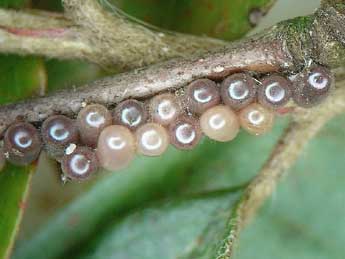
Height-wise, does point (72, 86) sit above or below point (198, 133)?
above

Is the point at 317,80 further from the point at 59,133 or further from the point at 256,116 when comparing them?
the point at 59,133

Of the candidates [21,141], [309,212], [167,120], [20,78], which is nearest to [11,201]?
[21,141]

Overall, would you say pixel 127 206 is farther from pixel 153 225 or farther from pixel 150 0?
pixel 150 0

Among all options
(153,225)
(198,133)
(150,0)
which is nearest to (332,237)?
(153,225)

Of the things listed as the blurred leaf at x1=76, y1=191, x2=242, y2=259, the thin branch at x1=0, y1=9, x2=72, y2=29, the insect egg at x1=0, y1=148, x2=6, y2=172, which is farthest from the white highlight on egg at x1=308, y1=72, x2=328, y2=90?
the insect egg at x1=0, y1=148, x2=6, y2=172

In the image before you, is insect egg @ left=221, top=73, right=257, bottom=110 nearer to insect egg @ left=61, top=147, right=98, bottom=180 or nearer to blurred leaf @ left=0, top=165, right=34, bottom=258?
insect egg @ left=61, top=147, right=98, bottom=180
